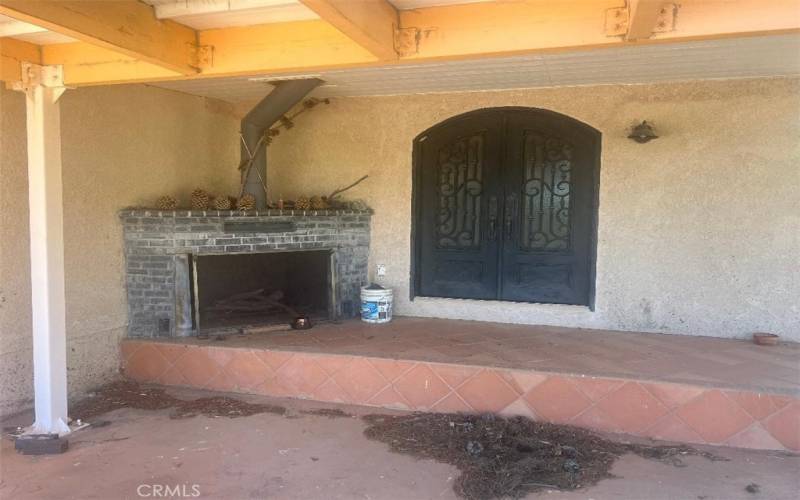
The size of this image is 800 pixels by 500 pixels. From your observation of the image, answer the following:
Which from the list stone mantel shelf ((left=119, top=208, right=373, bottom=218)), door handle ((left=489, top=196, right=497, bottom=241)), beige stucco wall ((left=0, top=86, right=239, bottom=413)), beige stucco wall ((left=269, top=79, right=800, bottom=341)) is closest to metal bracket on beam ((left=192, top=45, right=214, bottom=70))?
beige stucco wall ((left=0, top=86, right=239, bottom=413))

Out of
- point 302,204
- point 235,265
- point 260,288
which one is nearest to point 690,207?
point 302,204

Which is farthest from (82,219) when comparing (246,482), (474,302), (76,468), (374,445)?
(474,302)

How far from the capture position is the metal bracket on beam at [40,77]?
3.44 meters

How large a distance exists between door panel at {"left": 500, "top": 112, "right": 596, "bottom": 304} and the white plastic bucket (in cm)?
116

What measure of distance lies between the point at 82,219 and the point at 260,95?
2131 mm

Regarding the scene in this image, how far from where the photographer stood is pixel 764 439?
3512mm

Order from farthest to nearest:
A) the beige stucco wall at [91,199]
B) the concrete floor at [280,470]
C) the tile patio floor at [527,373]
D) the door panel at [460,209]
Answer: the door panel at [460,209], the beige stucco wall at [91,199], the tile patio floor at [527,373], the concrete floor at [280,470]

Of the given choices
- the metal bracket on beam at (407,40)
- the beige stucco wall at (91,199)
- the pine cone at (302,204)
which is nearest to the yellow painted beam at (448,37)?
the metal bracket on beam at (407,40)

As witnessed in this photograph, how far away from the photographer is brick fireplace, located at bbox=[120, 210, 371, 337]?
4.72 meters

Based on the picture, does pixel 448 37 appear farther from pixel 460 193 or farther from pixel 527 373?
pixel 460 193

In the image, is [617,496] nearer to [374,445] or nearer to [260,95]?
[374,445]

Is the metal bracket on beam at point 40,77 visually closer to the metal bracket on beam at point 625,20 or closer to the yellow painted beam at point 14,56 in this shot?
the yellow painted beam at point 14,56

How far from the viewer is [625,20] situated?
8.00 feet

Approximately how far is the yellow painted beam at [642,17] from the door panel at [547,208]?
2.86 meters
